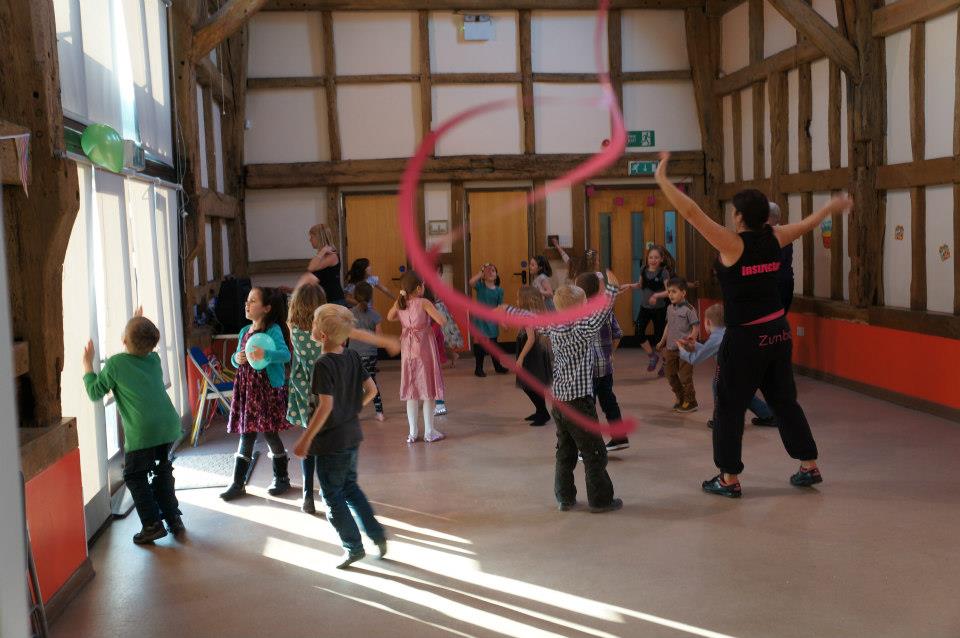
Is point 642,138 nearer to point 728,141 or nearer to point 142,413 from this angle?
point 728,141

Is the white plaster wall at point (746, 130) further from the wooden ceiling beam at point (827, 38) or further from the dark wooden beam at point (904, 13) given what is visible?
the dark wooden beam at point (904, 13)

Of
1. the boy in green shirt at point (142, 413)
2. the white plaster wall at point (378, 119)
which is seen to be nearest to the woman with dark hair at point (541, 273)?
the white plaster wall at point (378, 119)

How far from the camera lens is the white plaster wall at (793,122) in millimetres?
10312

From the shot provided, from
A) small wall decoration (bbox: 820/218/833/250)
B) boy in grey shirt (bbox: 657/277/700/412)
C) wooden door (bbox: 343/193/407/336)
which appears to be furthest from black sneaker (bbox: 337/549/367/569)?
wooden door (bbox: 343/193/407/336)

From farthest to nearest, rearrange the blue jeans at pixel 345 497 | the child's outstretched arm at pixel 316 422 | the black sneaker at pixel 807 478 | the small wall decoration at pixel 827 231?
the small wall decoration at pixel 827 231
the black sneaker at pixel 807 478
the blue jeans at pixel 345 497
the child's outstretched arm at pixel 316 422

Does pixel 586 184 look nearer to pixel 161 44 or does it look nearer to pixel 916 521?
pixel 161 44

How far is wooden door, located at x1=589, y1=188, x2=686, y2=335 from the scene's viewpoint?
1267 centimetres

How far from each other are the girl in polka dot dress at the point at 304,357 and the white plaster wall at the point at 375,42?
294 inches

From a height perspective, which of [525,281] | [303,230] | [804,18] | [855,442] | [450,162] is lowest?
[855,442]

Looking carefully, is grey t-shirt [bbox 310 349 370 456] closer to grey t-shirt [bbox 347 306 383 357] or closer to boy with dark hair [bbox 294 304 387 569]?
boy with dark hair [bbox 294 304 387 569]

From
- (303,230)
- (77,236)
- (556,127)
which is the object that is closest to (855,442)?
(77,236)

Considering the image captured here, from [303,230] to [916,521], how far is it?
890cm

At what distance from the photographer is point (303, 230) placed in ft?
40.2

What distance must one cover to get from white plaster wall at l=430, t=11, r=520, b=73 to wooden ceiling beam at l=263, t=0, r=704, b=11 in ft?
0.43
